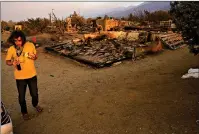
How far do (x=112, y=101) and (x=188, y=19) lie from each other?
2603mm

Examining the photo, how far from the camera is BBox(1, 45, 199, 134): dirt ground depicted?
551 cm

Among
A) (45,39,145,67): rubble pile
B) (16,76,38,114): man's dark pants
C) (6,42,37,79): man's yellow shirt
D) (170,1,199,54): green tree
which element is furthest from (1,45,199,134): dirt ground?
(170,1,199,54): green tree

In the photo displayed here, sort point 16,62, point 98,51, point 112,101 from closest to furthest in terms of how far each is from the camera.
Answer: point 16,62, point 112,101, point 98,51

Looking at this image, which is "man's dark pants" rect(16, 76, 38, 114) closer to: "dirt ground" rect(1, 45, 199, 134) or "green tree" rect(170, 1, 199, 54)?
"dirt ground" rect(1, 45, 199, 134)

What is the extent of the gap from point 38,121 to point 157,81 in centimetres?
405

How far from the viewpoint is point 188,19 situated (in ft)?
21.2

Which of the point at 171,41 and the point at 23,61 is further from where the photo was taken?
the point at 171,41

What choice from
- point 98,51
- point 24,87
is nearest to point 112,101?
point 24,87

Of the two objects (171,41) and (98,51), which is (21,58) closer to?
(98,51)

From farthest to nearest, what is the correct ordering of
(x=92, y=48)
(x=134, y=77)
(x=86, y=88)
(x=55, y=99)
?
(x=92, y=48) < (x=134, y=77) < (x=86, y=88) < (x=55, y=99)

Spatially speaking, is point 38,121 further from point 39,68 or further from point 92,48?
point 92,48

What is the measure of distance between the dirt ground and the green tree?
4.10ft

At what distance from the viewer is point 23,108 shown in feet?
20.3

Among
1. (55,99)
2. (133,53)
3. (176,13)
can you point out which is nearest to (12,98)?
(55,99)
